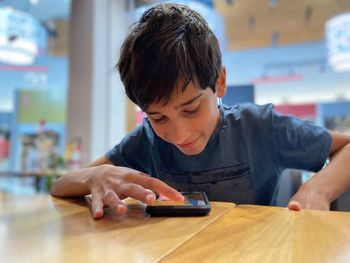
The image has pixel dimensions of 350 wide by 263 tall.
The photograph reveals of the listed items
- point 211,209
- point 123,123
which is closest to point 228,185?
point 211,209

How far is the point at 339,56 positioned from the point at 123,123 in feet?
6.33

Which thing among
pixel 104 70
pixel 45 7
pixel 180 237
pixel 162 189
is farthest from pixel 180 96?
pixel 45 7

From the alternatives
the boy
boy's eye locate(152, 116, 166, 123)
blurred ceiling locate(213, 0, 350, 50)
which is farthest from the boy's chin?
blurred ceiling locate(213, 0, 350, 50)

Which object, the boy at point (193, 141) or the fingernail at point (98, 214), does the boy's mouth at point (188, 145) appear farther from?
the fingernail at point (98, 214)

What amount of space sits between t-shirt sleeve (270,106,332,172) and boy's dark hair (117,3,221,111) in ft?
0.65

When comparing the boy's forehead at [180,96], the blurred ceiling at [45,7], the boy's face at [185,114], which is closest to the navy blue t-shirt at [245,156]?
the boy's face at [185,114]

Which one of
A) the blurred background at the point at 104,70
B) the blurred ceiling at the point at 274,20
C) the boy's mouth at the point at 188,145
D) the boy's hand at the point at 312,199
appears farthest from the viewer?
the blurred ceiling at the point at 274,20

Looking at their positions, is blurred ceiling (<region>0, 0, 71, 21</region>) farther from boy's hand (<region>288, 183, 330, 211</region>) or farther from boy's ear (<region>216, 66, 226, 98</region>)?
boy's hand (<region>288, 183, 330, 211</region>)

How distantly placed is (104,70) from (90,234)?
210 cm

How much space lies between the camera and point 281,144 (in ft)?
2.44

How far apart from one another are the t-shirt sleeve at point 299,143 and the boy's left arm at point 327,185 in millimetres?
39

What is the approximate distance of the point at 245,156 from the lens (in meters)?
0.76

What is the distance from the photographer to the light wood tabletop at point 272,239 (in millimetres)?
290

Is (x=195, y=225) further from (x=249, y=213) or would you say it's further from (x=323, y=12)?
(x=323, y=12)
